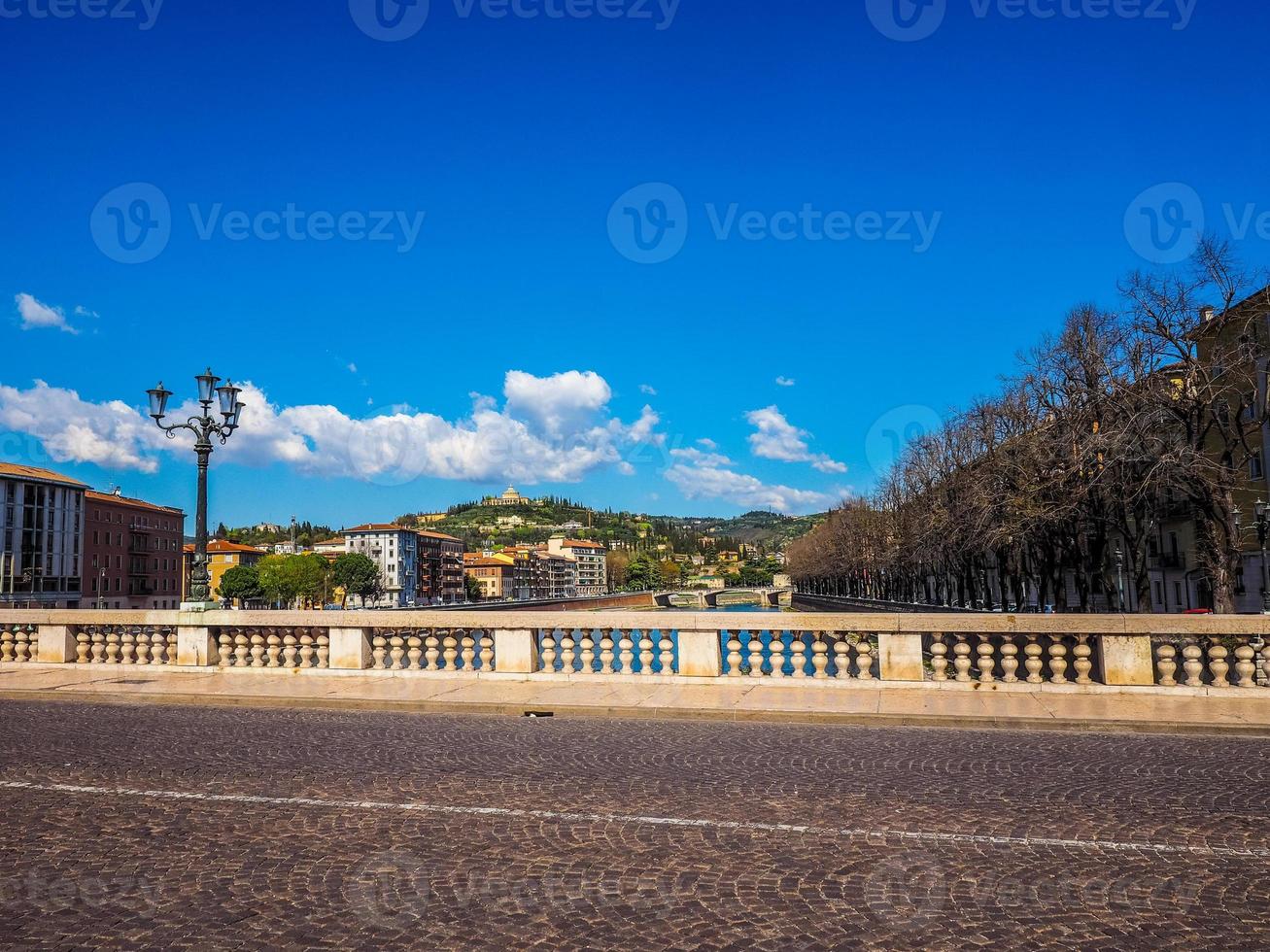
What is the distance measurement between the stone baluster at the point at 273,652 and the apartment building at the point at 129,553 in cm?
10518

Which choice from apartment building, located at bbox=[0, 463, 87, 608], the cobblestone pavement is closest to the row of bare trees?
the cobblestone pavement

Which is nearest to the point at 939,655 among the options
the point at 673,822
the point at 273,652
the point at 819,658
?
the point at 819,658

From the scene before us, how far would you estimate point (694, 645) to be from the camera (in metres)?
15.5

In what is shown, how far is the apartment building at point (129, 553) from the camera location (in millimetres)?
114250

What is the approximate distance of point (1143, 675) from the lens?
13.5 meters

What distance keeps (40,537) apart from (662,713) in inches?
4418

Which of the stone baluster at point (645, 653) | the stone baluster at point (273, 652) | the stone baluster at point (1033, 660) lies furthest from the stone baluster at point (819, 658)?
the stone baluster at point (273, 652)

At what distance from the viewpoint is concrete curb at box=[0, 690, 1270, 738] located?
11180mm

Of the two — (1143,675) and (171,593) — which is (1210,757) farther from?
(171,593)

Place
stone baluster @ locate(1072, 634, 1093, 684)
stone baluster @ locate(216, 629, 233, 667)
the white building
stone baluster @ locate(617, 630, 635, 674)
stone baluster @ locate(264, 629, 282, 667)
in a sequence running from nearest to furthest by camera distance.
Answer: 1. stone baluster @ locate(1072, 634, 1093, 684)
2. stone baluster @ locate(617, 630, 635, 674)
3. stone baluster @ locate(264, 629, 282, 667)
4. stone baluster @ locate(216, 629, 233, 667)
5. the white building

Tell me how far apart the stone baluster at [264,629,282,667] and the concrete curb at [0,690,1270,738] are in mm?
3108

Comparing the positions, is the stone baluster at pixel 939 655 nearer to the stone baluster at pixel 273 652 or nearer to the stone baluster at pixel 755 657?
the stone baluster at pixel 755 657

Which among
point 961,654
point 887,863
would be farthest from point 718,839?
point 961,654

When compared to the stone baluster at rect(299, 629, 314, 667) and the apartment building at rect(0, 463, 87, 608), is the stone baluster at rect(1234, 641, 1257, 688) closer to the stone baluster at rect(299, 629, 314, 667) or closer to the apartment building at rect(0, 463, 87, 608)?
the stone baluster at rect(299, 629, 314, 667)
